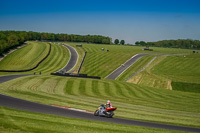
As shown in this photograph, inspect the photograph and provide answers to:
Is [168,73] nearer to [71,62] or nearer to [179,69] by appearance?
[179,69]

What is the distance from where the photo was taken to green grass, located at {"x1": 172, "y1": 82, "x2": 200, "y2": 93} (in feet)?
192

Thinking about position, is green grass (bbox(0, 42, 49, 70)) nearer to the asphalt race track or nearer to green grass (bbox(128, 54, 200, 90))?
green grass (bbox(128, 54, 200, 90))

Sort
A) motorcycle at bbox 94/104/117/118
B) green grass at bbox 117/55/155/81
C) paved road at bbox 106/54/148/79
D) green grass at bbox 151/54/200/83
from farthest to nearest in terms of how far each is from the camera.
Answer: paved road at bbox 106/54/148/79, green grass at bbox 117/55/155/81, green grass at bbox 151/54/200/83, motorcycle at bbox 94/104/117/118

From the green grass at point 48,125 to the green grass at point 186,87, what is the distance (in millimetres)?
42374

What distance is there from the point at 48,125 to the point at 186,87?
167ft

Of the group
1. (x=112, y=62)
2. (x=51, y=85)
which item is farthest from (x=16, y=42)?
(x=51, y=85)

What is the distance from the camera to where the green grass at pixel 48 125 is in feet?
55.3

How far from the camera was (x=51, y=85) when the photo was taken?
47.7 m

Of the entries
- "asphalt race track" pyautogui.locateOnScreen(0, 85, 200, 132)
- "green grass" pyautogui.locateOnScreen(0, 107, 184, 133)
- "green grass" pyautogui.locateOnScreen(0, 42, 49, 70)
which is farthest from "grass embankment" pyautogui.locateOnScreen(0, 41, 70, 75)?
"green grass" pyautogui.locateOnScreen(0, 107, 184, 133)

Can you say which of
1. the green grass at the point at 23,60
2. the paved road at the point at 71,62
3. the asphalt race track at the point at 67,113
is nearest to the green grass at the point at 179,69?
the paved road at the point at 71,62

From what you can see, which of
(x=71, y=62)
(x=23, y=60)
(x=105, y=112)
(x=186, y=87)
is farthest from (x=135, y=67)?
(x=105, y=112)

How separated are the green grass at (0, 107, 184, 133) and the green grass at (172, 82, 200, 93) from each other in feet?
139

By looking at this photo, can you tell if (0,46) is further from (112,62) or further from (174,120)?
(174,120)

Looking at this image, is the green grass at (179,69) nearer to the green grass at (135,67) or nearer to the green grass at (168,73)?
the green grass at (168,73)
